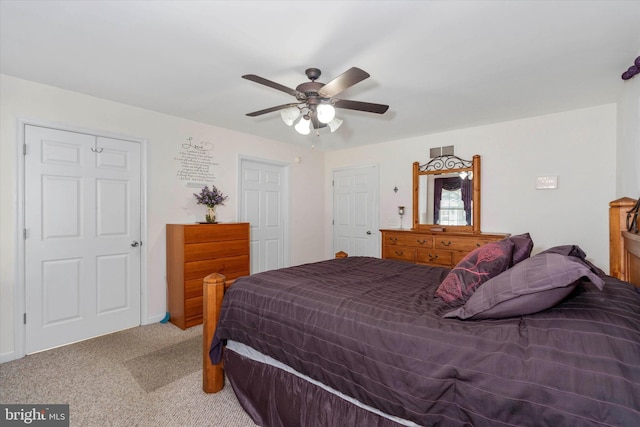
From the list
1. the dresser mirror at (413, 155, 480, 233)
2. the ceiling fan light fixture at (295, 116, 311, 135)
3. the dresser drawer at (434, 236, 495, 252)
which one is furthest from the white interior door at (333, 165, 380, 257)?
the ceiling fan light fixture at (295, 116, 311, 135)

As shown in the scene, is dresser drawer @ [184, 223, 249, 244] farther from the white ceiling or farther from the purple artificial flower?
the white ceiling

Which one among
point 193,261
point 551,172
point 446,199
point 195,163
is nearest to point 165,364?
point 193,261

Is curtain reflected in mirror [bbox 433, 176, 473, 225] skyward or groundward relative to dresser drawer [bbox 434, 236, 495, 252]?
skyward

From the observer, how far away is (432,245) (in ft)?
12.1

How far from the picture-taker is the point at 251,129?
3918 millimetres

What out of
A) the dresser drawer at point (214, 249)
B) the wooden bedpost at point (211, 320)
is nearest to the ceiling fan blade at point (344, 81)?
the wooden bedpost at point (211, 320)

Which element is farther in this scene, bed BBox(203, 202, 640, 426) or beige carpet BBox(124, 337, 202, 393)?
beige carpet BBox(124, 337, 202, 393)

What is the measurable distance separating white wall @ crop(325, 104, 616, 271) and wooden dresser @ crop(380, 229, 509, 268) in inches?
17.0

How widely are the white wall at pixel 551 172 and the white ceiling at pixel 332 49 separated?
0.31m

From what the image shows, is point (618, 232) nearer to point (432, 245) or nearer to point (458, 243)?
point (458, 243)

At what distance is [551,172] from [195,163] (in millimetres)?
4153

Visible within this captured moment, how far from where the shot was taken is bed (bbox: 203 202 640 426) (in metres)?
0.90

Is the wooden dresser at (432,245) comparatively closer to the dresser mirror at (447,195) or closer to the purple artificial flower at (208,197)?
the dresser mirror at (447,195)

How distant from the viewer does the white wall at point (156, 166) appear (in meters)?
2.43
